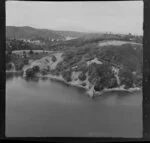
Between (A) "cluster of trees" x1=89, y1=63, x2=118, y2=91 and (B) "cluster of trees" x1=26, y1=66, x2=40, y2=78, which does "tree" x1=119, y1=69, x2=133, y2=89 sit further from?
(B) "cluster of trees" x1=26, y1=66, x2=40, y2=78

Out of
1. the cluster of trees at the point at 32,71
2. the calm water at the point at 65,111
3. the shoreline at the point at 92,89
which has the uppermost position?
the cluster of trees at the point at 32,71

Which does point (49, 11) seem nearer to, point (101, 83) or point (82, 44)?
point (82, 44)

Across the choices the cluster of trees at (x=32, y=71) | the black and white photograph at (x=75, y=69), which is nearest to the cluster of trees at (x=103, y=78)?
the black and white photograph at (x=75, y=69)

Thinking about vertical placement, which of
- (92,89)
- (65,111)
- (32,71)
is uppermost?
(32,71)

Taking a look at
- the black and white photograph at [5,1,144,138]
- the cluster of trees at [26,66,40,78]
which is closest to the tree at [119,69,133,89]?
the black and white photograph at [5,1,144,138]

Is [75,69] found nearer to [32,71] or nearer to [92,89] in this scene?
[92,89]

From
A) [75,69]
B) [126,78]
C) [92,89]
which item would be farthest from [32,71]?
[126,78]

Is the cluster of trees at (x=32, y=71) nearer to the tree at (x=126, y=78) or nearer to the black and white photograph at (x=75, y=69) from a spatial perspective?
the black and white photograph at (x=75, y=69)

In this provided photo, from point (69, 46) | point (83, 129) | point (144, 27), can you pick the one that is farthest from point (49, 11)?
point (83, 129)
